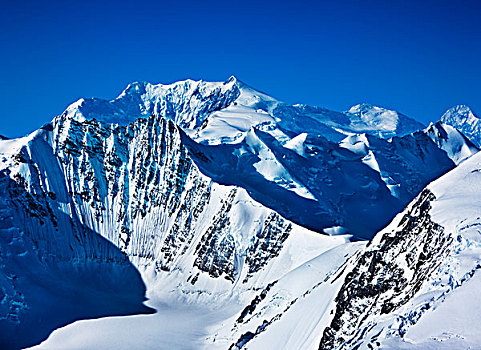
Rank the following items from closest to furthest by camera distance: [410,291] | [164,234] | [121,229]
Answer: [410,291], [164,234], [121,229]

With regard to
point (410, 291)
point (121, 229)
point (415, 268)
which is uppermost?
point (121, 229)

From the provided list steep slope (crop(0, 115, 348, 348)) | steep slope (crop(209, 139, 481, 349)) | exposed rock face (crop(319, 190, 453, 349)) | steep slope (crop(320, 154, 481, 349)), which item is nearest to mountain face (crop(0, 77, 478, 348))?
steep slope (crop(0, 115, 348, 348))

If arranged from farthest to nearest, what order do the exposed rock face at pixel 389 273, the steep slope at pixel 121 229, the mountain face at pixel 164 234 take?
the steep slope at pixel 121 229 → the mountain face at pixel 164 234 → the exposed rock face at pixel 389 273

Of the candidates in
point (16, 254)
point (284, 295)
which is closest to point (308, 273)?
point (284, 295)

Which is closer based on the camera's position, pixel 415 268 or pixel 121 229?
pixel 415 268

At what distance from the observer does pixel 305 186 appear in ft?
614

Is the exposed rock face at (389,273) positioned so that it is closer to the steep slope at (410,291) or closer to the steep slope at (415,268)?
the steep slope at (415,268)

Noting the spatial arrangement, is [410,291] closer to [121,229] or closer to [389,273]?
[389,273]

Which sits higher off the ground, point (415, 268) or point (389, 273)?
point (389, 273)

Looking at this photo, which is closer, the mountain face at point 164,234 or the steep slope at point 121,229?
the mountain face at point 164,234

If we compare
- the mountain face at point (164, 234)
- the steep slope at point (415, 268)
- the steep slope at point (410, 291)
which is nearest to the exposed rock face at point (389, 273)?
the steep slope at point (415, 268)

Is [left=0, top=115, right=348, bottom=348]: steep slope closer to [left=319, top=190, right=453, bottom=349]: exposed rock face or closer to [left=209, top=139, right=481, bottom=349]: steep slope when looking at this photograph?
[left=209, top=139, right=481, bottom=349]: steep slope

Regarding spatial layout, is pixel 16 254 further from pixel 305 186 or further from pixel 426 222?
pixel 426 222

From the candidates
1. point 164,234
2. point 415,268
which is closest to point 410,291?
point 415,268
